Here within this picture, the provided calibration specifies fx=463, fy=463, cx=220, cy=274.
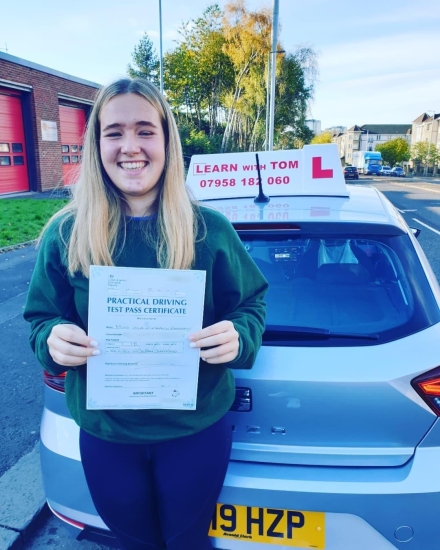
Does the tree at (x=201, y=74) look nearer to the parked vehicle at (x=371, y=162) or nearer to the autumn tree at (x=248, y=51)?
the autumn tree at (x=248, y=51)

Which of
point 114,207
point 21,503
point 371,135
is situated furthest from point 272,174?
point 371,135

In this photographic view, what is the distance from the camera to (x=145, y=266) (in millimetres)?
1405

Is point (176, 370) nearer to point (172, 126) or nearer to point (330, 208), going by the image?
point (172, 126)

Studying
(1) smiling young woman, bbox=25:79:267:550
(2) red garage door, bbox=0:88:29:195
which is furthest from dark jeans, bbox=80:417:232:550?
(2) red garage door, bbox=0:88:29:195

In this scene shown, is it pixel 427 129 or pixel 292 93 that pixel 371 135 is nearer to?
pixel 427 129

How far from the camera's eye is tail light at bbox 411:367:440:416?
1.57 m

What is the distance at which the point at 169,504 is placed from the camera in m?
1.44

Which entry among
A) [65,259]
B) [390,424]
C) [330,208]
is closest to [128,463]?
[65,259]

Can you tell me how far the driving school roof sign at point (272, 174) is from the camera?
286 centimetres

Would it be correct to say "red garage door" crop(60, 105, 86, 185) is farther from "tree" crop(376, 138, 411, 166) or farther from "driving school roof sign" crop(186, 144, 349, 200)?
"tree" crop(376, 138, 411, 166)

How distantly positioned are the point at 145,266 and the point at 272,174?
182 centimetres

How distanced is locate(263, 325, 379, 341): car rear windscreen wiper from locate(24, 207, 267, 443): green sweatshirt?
0.28 metres

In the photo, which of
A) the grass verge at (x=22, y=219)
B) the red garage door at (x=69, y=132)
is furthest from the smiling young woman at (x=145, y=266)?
the red garage door at (x=69, y=132)

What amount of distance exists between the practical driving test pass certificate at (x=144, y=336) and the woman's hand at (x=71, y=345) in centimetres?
2
